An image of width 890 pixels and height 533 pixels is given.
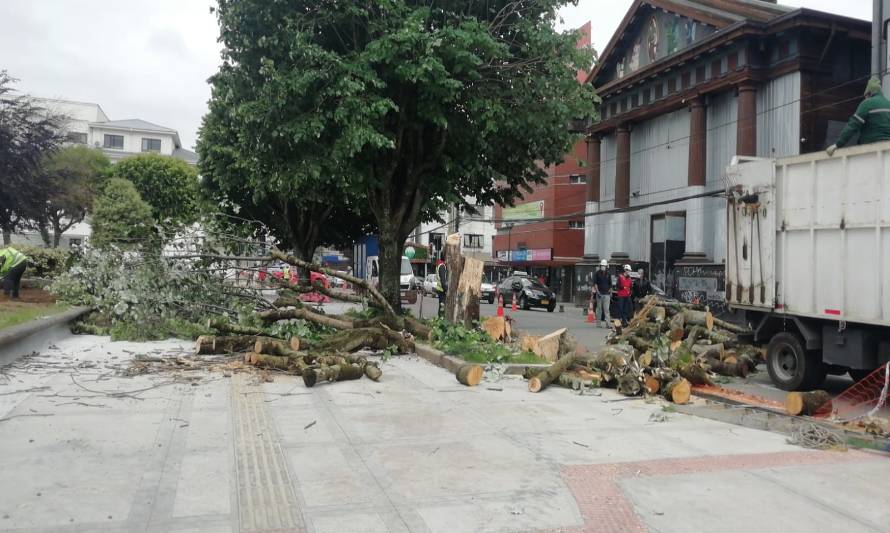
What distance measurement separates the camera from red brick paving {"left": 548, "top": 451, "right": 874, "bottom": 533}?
415 centimetres

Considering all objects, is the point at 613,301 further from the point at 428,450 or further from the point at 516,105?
the point at 428,450

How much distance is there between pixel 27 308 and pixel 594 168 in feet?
89.7

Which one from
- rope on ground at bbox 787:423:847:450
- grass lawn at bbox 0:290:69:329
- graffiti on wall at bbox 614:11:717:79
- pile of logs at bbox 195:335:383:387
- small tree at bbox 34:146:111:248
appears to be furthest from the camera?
small tree at bbox 34:146:111:248

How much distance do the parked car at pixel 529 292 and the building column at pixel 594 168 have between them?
6.23 metres

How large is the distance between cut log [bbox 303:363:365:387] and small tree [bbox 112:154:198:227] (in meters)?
46.3

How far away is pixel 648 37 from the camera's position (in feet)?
101

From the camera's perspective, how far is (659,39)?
29859mm

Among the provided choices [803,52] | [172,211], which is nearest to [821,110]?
[803,52]

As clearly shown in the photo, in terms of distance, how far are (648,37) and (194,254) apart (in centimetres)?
2466

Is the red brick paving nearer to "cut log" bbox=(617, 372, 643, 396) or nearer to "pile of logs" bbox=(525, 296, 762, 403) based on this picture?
"pile of logs" bbox=(525, 296, 762, 403)

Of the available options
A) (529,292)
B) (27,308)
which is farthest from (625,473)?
(529,292)

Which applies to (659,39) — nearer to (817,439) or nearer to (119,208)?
(817,439)

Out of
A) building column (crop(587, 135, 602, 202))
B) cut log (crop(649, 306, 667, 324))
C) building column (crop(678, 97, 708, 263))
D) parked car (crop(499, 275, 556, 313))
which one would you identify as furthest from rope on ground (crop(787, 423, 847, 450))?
building column (crop(587, 135, 602, 202))

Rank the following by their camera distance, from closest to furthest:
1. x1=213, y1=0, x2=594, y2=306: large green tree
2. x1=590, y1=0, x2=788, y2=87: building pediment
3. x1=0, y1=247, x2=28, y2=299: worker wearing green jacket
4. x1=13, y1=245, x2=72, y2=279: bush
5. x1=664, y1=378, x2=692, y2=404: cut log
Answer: x1=664, y1=378, x2=692, y2=404: cut log
x1=213, y1=0, x2=594, y2=306: large green tree
x1=0, y1=247, x2=28, y2=299: worker wearing green jacket
x1=13, y1=245, x2=72, y2=279: bush
x1=590, y1=0, x2=788, y2=87: building pediment
